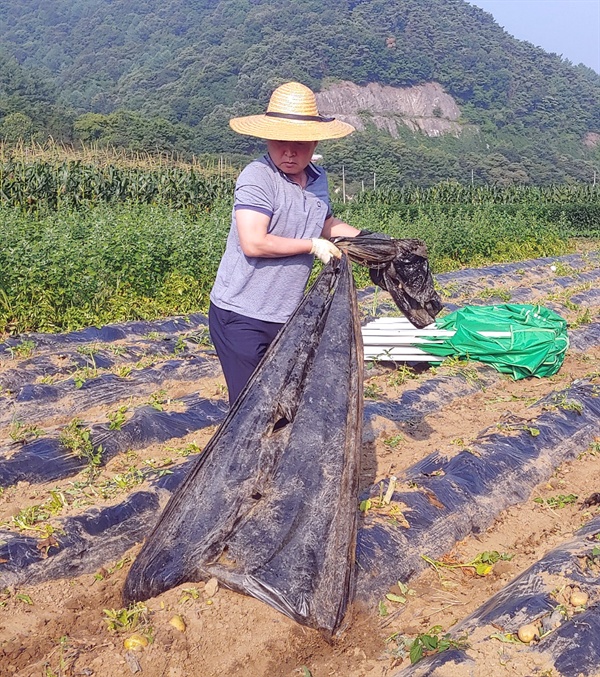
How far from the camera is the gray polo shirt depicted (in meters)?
3.24

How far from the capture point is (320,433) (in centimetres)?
309

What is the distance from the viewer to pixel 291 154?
323 cm

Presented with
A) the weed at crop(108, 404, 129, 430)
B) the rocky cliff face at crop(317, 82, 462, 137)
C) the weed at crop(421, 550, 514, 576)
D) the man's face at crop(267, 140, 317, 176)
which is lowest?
the weed at crop(421, 550, 514, 576)

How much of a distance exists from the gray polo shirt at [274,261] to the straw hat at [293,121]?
15 centimetres

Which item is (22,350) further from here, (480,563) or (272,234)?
(480,563)

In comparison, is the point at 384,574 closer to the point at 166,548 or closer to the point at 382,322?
the point at 166,548

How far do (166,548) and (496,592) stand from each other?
1415 mm

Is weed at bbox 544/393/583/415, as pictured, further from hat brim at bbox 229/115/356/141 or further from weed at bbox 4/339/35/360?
weed at bbox 4/339/35/360

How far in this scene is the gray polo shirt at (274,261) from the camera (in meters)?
3.24

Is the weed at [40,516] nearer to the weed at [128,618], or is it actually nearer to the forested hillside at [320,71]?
the weed at [128,618]

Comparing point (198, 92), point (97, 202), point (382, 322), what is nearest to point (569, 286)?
point (382, 322)

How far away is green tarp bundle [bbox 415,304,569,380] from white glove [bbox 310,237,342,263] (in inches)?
148

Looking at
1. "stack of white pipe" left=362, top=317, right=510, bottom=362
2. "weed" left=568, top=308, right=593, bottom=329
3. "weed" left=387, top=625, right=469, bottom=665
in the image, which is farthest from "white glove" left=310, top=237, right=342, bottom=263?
"weed" left=568, top=308, right=593, bottom=329

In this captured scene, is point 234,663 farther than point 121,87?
No
